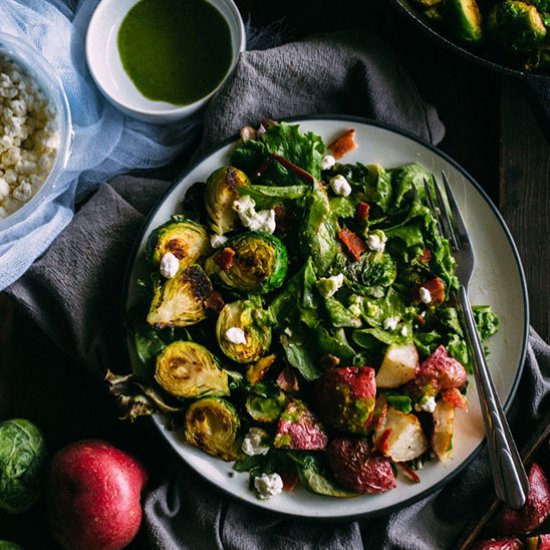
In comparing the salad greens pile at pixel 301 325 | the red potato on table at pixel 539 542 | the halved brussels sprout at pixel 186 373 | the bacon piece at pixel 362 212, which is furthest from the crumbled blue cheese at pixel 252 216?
the red potato on table at pixel 539 542

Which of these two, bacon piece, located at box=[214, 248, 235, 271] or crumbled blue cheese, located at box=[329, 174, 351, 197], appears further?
crumbled blue cheese, located at box=[329, 174, 351, 197]

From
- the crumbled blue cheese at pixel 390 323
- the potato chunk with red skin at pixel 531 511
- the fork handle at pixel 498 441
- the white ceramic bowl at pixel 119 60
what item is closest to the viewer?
the fork handle at pixel 498 441

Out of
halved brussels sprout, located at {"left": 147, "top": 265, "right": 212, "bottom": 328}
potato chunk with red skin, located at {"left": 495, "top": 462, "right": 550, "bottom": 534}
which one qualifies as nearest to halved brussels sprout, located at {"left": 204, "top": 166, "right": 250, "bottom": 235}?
halved brussels sprout, located at {"left": 147, "top": 265, "right": 212, "bottom": 328}

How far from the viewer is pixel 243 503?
7.35 ft

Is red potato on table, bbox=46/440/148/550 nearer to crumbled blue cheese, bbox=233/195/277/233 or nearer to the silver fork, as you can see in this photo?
crumbled blue cheese, bbox=233/195/277/233

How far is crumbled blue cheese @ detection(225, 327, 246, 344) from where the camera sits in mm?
2154

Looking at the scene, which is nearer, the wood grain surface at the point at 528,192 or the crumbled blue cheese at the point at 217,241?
the crumbled blue cheese at the point at 217,241

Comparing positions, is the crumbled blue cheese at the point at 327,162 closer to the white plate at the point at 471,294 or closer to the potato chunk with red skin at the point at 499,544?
the white plate at the point at 471,294

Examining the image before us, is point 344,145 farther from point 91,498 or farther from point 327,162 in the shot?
point 91,498

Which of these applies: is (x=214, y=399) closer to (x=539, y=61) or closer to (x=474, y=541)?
(x=474, y=541)

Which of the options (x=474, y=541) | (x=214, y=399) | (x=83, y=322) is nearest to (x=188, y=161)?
(x=83, y=322)

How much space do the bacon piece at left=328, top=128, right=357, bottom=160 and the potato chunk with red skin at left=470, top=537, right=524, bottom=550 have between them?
120cm

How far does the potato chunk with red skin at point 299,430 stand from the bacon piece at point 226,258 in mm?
405

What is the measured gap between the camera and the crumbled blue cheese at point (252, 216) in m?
2.22
